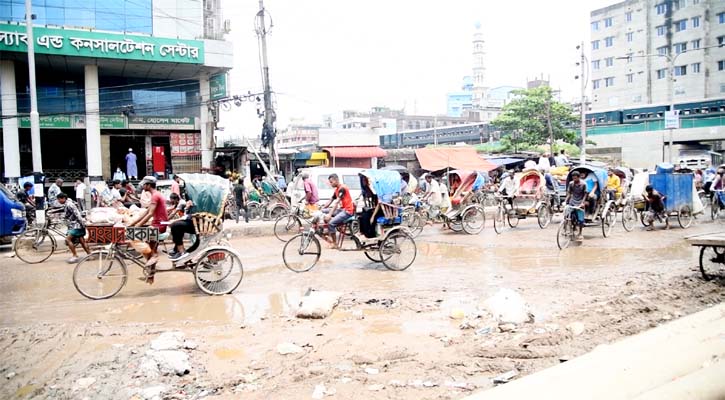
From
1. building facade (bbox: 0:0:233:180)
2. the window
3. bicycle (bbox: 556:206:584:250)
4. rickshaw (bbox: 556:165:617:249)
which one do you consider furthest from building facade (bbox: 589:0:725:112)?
bicycle (bbox: 556:206:584:250)

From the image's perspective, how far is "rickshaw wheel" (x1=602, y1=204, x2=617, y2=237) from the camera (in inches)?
554

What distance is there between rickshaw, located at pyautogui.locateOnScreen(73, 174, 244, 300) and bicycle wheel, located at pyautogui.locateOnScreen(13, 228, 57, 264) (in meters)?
4.92

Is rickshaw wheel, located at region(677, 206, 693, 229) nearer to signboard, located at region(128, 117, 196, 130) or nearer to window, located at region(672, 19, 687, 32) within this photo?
signboard, located at region(128, 117, 196, 130)

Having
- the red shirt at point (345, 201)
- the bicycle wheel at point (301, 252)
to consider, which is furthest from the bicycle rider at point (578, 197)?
the bicycle wheel at point (301, 252)

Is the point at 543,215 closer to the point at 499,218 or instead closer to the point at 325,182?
the point at 499,218

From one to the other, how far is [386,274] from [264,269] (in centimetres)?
248

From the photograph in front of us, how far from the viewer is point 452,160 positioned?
109 ft

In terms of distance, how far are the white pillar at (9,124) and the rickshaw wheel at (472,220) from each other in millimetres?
21691

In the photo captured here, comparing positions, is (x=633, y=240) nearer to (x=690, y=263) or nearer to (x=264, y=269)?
(x=690, y=263)

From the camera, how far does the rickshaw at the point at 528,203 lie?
52.0 ft

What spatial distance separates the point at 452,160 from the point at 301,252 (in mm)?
24756

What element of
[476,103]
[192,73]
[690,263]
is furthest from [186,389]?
[476,103]

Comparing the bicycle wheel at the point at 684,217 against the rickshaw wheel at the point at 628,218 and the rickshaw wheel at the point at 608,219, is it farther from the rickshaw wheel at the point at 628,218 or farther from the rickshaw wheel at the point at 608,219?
the rickshaw wheel at the point at 608,219

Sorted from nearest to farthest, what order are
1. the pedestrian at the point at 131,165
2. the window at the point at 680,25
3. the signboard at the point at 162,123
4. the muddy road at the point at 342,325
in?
the muddy road at the point at 342,325, the pedestrian at the point at 131,165, the signboard at the point at 162,123, the window at the point at 680,25
